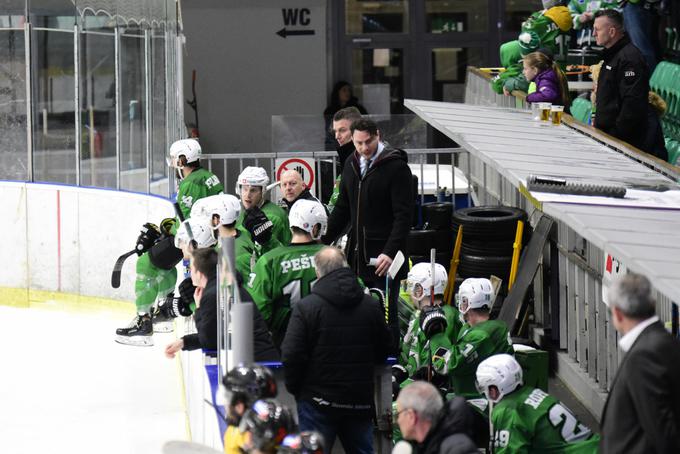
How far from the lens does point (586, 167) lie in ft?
23.3

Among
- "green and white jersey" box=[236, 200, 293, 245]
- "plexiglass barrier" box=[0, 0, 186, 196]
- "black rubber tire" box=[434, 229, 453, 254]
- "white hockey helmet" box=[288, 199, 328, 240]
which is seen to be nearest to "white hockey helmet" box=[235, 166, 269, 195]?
"green and white jersey" box=[236, 200, 293, 245]

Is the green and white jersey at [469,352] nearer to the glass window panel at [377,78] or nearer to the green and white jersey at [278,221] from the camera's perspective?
the green and white jersey at [278,221]

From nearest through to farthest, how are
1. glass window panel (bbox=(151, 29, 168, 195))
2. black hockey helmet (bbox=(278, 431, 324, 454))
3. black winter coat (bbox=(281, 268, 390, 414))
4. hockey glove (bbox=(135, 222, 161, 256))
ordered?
black hockey helmet (bbox=(278, 431, 324, 454))
black winter coat (bbox=(281, 268, 390, 414))
hockey glove (bbox=(135, 222, 161, 256))
glass window panel (bbox=(151, 29, 168, 195))

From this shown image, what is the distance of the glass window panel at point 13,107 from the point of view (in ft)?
48.9

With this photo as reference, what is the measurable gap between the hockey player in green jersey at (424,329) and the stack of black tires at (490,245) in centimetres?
247

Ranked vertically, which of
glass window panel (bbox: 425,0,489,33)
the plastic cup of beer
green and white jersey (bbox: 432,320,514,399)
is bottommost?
green and white jersey (bbox: 432,320,514,399)

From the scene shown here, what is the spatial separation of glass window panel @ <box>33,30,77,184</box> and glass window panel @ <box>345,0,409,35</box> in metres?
7.81

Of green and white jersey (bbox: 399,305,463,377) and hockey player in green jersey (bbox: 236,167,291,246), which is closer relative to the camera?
green and white jersey (bbox: 399,305,463,377)

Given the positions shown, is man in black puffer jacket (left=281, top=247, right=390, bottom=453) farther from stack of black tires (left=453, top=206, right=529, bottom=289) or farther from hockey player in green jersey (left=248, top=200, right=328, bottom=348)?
stack of black tires (left=453, top=206, right=529, bottom=289)

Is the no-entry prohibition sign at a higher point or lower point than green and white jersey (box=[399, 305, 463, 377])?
higher

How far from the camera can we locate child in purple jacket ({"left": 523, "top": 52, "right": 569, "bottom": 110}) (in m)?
11.1

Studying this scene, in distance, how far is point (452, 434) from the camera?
536 centimetres

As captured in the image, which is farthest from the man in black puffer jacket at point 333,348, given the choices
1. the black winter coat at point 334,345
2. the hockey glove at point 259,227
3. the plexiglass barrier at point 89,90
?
the plexiglass barrier at point 89,90

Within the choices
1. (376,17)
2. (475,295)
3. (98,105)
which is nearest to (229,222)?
(475,295)
